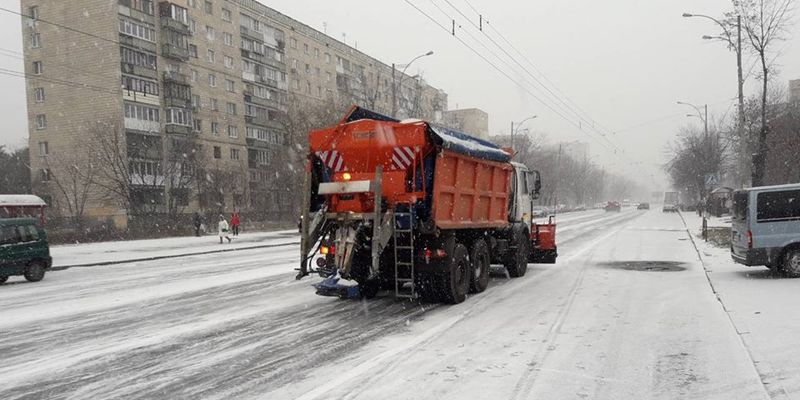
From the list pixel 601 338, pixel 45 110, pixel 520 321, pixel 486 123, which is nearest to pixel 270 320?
pixel 520 321

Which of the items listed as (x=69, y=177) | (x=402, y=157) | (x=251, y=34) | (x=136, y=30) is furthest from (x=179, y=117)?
(x=402, y=157)

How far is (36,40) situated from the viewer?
48.8 meters

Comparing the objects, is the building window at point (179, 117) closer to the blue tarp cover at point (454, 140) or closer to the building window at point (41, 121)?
the building window at point (41, 121)

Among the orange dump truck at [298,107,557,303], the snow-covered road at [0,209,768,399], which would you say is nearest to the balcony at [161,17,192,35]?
the snow-covered road at [0,209,768,399]

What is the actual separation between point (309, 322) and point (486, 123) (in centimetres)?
11027

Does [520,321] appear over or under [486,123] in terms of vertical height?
under

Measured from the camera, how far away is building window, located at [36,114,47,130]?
48750 millimetres

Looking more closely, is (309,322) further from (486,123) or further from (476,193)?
(486,123)

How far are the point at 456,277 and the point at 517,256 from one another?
3.61 metres

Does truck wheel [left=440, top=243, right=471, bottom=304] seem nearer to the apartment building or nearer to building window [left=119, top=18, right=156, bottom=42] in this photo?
the apartment building

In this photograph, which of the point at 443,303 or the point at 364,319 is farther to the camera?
the point at 443,303

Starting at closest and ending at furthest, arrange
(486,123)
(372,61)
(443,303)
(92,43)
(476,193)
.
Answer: (443,303) → (476,193) → (92,43) → (372,61) → (486,123)

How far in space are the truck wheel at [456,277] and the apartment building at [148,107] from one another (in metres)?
29.4

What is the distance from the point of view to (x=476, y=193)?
9859mm
